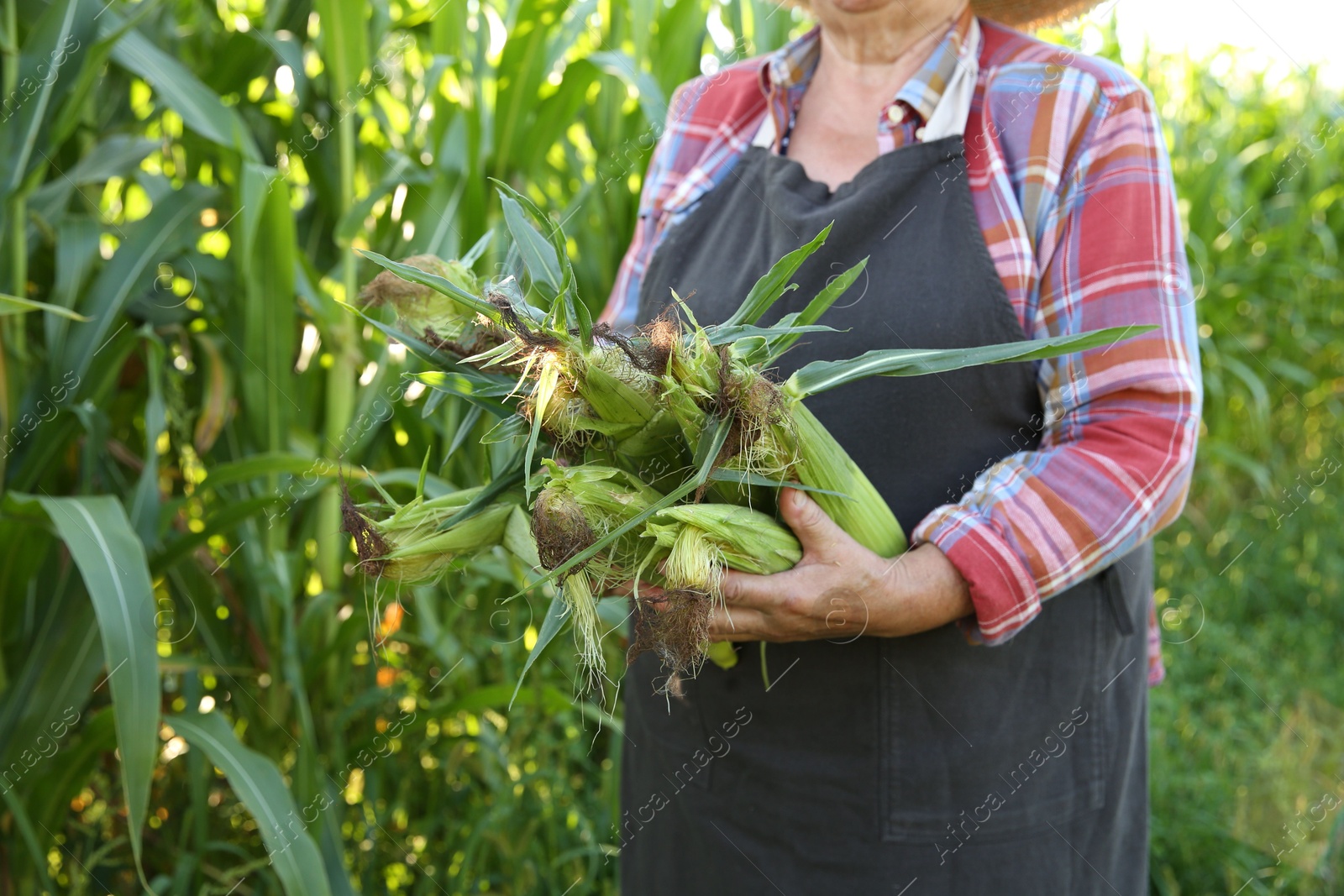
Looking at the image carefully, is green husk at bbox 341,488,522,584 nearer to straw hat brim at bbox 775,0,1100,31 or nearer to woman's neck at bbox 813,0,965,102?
woman's neck at bbox 813,0,965,102

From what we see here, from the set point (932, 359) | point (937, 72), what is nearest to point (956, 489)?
point (932, 359)

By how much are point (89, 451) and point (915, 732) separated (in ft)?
3.47

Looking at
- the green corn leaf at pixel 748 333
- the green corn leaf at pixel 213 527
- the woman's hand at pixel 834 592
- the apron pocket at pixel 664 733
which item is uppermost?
the green corn leaf at pixel 748 333

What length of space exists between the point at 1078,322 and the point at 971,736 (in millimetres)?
396

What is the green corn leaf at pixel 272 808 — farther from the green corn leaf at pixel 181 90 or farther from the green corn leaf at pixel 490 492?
the green corn leaf at pixel 181 90

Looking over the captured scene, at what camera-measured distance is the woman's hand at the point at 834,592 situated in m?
0.76

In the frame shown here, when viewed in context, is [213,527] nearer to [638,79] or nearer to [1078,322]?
[638,79]

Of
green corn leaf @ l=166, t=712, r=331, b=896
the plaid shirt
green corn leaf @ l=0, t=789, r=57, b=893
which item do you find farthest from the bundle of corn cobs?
green corn leaf @ l=0, t=789, r=57, b=893

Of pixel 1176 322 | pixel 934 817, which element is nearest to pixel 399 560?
pixel 934 817

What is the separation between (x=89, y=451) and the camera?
122cm

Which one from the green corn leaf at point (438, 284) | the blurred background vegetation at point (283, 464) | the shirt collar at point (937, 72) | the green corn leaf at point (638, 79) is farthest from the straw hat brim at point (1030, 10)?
the green corn leaf at point (438, 284)

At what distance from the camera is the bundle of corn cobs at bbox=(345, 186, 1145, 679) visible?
652 mm

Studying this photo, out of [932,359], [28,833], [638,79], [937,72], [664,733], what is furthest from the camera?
[638,79]

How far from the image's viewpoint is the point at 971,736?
90cm
